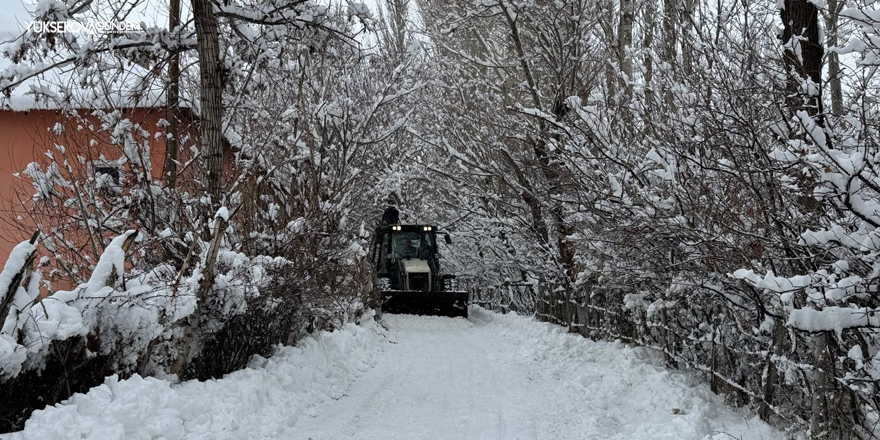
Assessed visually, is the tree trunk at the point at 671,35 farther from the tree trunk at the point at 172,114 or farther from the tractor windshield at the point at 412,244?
the tractor windshield at the point at 412,244

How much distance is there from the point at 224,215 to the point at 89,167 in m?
2.71

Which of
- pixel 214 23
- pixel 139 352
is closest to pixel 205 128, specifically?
pixel 214 23

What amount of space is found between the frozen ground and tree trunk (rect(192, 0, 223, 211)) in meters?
2.13

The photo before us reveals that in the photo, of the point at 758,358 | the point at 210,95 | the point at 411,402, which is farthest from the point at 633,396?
the point at 210,95

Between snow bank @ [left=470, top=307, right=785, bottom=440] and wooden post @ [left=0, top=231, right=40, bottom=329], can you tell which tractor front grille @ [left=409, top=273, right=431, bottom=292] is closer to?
snow bank @ [left=470, top=307, right=785, bottom=440]

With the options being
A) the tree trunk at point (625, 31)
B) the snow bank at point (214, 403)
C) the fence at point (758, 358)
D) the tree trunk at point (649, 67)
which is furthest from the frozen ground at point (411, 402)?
the tree trunk at point (625, 31)

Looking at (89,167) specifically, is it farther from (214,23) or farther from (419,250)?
(419,250)

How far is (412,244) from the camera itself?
70.4ft

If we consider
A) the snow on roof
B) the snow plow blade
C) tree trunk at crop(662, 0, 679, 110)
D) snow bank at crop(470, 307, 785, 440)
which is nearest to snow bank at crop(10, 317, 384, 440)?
snow bank at crop(470, 307, 785, 440)

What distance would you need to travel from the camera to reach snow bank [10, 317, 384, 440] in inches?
177

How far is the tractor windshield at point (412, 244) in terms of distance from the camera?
838 inches

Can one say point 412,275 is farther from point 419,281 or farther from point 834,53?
point 834,53

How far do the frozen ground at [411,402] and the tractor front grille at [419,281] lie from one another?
7.83m

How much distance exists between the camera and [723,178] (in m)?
5.99
